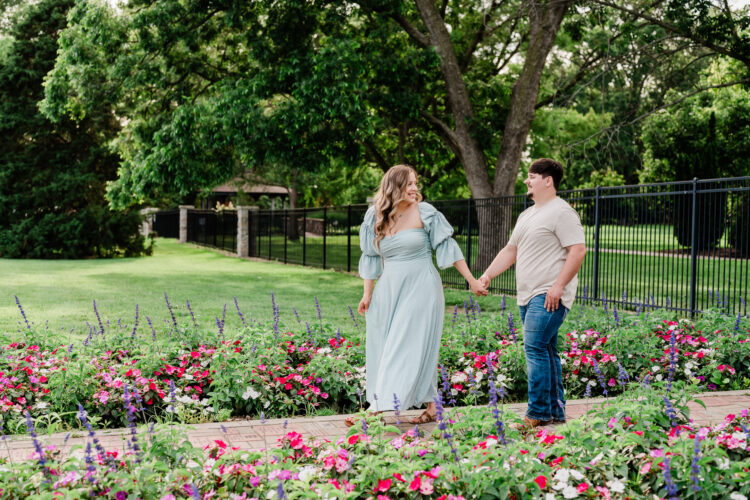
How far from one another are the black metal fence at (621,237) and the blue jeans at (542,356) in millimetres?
4140

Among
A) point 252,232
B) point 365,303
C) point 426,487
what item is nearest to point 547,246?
point 365,303

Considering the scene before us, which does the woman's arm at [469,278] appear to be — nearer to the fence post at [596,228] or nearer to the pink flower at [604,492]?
the pink flower at [604,492]

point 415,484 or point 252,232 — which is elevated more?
point 252,232

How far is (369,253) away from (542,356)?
1394 millimetres

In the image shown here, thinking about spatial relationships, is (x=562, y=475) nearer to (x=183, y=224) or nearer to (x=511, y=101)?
(x=511, y=101)

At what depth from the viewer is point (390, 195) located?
449 centimetres

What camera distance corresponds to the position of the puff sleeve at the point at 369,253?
4727 mm

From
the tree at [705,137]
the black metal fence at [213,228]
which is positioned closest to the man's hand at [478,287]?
the tree at [705,137]

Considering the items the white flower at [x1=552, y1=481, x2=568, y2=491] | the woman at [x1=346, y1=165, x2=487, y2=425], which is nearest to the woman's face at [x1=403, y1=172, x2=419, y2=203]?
the woman at [x1=346, y1=165, x2=487, y2=425]

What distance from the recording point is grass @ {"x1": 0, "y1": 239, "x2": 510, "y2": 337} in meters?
10.0

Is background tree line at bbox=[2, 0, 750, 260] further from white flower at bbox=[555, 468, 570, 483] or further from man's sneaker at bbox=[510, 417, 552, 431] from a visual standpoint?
white flower at bbox=[555, 468, 570, 483]

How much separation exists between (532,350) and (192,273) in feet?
50.6

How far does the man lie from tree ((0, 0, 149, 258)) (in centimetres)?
2330

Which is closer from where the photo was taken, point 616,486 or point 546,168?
point 616,486
